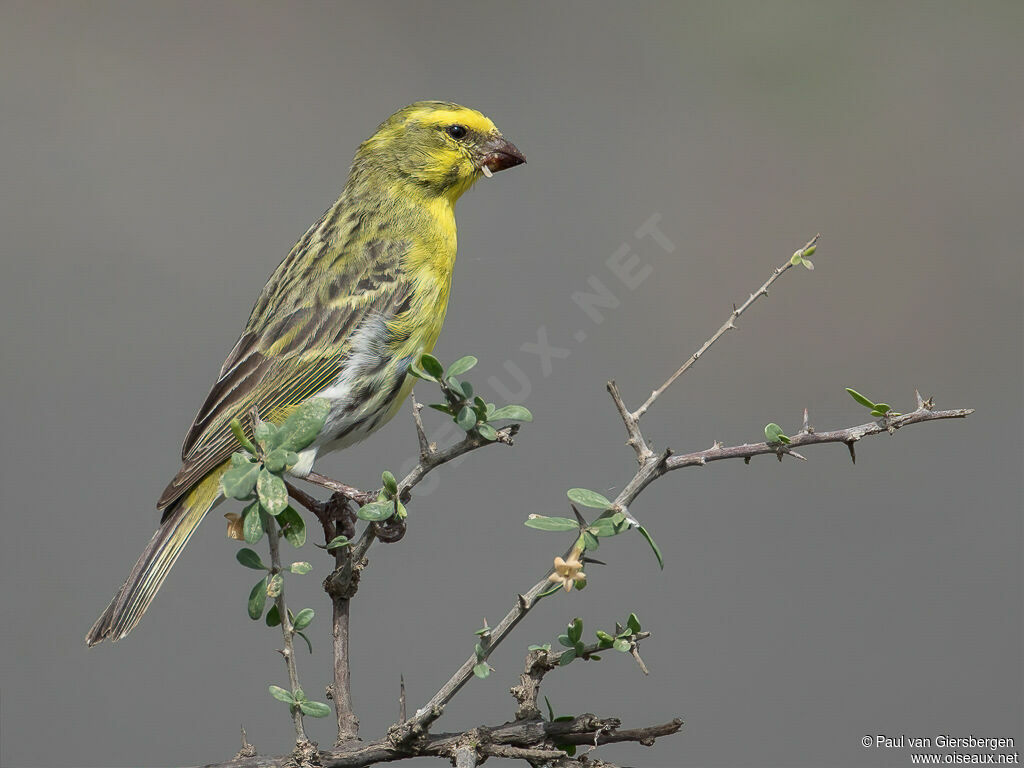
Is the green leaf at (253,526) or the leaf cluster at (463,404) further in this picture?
the leaf cluster at (463,404)

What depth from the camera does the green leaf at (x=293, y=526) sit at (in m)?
1.62

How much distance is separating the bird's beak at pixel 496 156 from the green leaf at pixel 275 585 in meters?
2.17

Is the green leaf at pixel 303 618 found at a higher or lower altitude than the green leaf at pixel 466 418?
lower

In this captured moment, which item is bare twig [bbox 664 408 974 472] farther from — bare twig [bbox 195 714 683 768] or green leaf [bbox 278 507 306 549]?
green leaf [bbox 278 507 306 549]

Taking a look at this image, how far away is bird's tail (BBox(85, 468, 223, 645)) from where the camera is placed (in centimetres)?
262

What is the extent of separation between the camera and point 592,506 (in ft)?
5.26

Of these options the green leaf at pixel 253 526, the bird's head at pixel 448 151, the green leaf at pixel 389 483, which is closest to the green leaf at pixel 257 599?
the green leaf at pixel 253 526

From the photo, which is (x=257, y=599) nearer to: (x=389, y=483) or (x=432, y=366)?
(x=389, y=483)

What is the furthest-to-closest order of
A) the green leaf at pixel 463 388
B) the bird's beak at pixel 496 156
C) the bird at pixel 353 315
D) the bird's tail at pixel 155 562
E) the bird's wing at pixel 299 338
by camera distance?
the bird's beak at pixel 496 156 < the bird's wing at pixel 299 338 < the bird at pixel 353 315 < the bird's tail at pixel 155 562 < the green leaf at pixel 463 388

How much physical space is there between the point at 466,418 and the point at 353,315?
1573mm

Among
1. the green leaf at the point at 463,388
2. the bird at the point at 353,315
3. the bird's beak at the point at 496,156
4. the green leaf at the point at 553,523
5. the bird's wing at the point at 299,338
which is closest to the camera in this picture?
the green leaf at the point at 553,523

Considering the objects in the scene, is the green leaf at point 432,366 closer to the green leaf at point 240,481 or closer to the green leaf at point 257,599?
the green leaf at point 240,481

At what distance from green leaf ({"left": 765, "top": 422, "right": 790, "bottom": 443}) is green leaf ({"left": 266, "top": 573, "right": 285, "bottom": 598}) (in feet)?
2.64

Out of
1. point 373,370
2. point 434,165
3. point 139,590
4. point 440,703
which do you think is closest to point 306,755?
point 440,703
